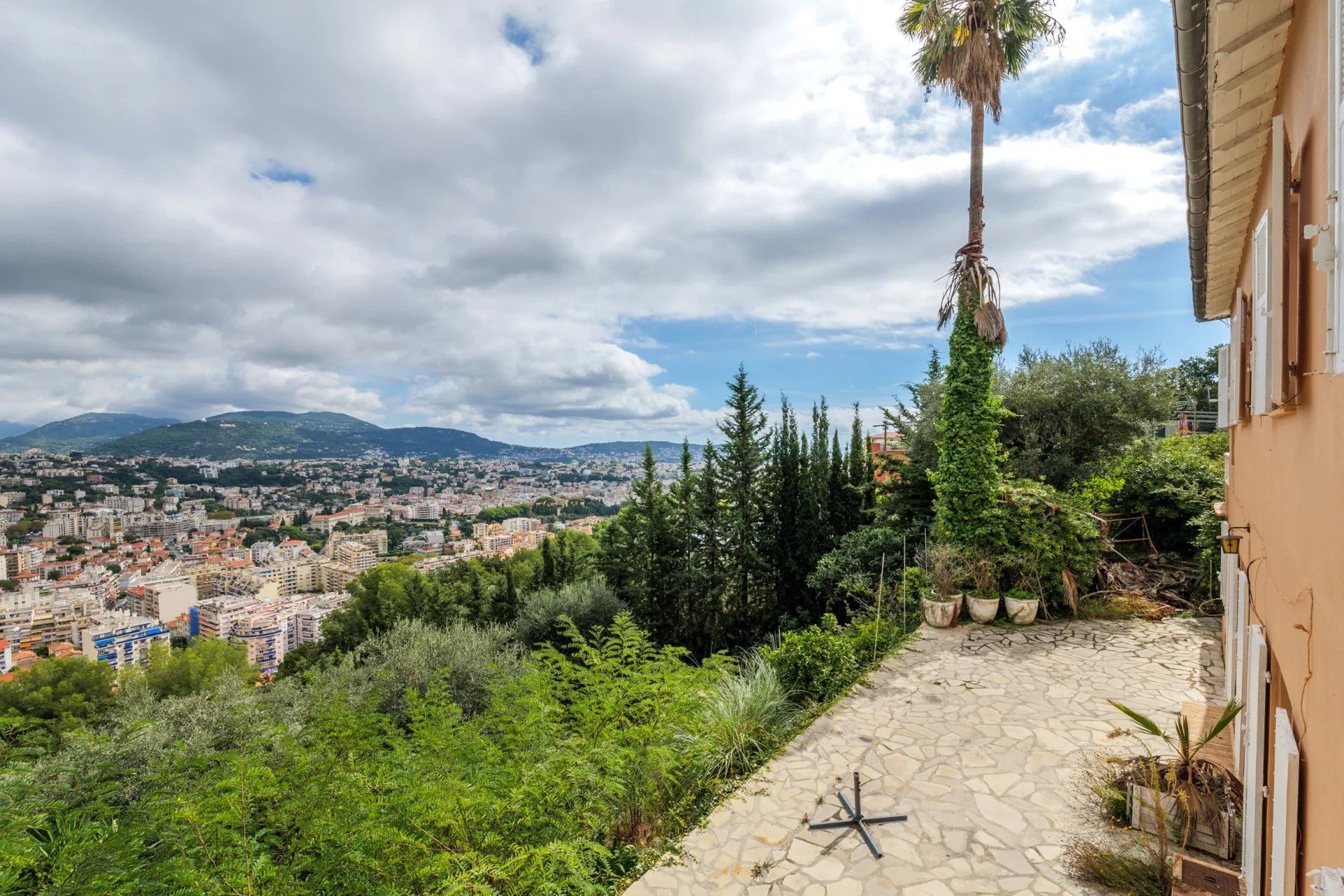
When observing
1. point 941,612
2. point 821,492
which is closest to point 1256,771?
point 941,612

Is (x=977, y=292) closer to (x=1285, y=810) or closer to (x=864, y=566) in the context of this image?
(x=864, y=566)

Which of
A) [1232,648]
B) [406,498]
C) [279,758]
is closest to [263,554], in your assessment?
[406,498]

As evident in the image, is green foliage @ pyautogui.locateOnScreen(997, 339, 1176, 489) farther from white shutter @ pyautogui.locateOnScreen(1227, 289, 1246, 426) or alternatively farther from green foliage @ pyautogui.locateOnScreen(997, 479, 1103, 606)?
white shutter @ pyautogui.locateOnScreen(1227, 289, 1246, 426)

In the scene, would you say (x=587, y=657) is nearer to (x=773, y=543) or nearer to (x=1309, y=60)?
(x=1309, y=60)

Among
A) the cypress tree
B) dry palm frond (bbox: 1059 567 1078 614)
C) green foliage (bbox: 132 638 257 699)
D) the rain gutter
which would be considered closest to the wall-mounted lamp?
the rain gutter

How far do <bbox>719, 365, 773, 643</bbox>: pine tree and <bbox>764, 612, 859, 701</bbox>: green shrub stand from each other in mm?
12459

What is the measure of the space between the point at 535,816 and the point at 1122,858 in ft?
12.0

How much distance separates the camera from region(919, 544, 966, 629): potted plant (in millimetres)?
→ 8156

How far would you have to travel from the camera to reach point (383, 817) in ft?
10.3

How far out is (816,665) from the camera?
21.7ft

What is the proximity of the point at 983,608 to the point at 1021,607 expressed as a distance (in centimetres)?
50

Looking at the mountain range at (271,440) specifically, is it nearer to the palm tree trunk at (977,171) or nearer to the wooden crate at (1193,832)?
the palm tree trunk at (977,171)

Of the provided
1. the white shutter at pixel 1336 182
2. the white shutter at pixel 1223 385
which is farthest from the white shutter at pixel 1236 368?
the white shutter at pixel 1336 182

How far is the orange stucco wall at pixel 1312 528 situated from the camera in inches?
50.5
